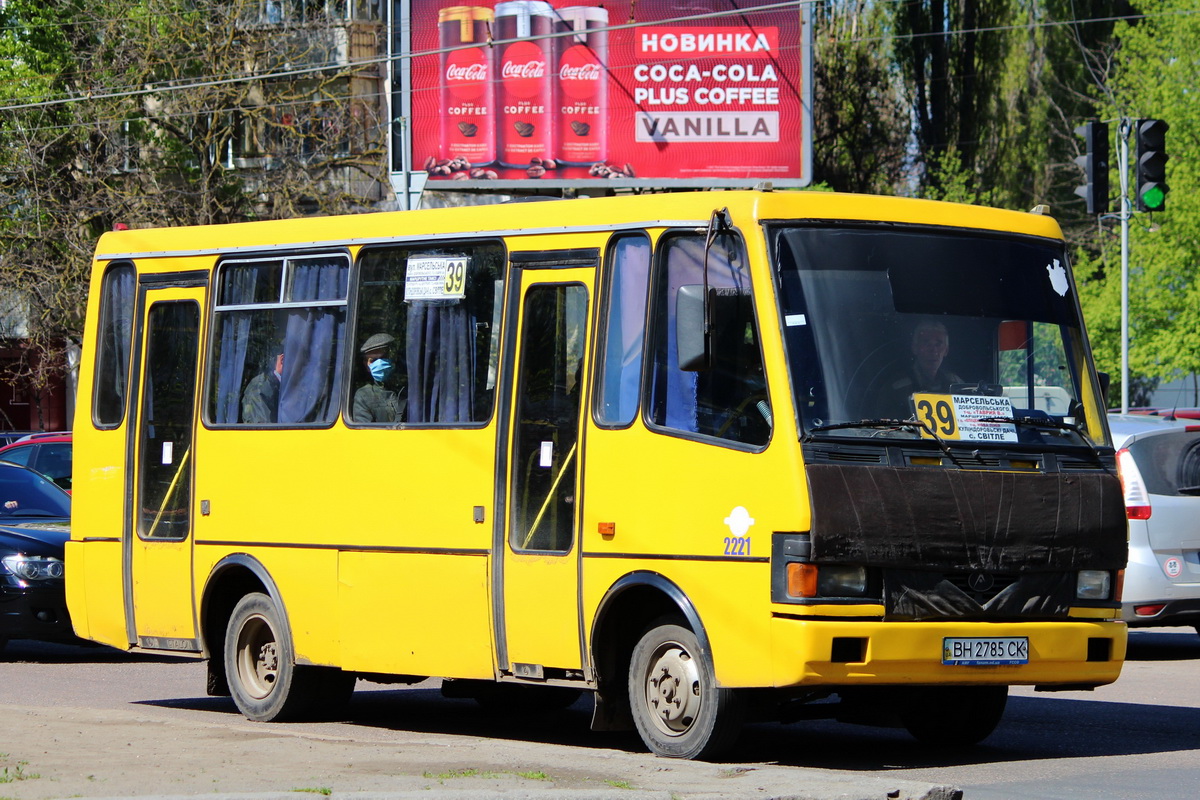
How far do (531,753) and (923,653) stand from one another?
193cm

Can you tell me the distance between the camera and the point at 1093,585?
962 centimetres

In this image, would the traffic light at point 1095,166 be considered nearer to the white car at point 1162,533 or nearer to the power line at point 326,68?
the white car at point 1162,533

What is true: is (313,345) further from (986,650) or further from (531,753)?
(986,650)

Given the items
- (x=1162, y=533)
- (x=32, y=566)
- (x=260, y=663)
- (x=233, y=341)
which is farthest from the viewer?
(x=32, y=566)

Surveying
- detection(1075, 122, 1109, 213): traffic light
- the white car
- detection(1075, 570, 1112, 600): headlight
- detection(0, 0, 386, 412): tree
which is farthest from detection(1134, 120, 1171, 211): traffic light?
detection(0, 0, 386, 412): tree

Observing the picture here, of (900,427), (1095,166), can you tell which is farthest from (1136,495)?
(1095,166)

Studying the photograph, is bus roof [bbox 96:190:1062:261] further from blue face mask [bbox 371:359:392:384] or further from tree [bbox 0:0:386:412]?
tree [bbox 0:0:386:412]

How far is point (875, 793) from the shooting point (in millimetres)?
7824

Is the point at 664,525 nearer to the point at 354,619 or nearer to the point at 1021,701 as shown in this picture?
the point at 354,619

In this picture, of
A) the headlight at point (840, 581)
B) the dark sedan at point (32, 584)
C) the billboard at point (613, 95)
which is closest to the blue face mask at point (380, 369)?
the headlight at point (840, 581)

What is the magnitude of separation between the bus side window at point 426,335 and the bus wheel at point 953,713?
2.79 metres

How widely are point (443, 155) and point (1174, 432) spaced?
20.7 m

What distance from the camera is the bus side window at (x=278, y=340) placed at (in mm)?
11633

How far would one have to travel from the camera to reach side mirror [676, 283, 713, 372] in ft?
30.0
